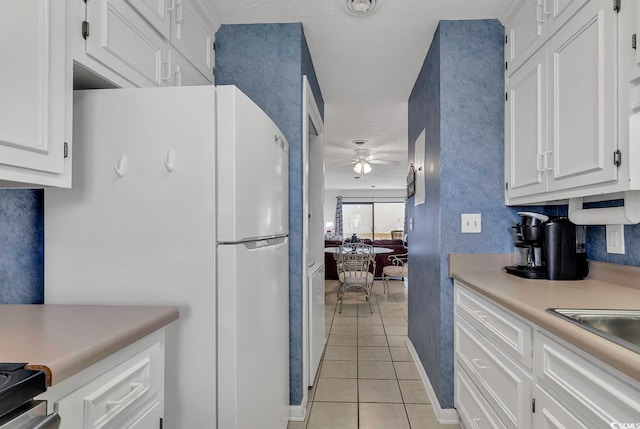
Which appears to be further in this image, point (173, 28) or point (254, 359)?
point (173, 28)

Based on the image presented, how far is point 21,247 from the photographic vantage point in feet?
3.99

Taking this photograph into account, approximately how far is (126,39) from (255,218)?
32.4 inches

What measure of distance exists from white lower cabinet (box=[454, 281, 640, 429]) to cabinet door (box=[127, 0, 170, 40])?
185 cm

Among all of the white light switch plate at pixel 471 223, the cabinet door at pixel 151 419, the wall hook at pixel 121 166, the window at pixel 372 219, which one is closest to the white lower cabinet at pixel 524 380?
the white light switch plate at pixel 471 223

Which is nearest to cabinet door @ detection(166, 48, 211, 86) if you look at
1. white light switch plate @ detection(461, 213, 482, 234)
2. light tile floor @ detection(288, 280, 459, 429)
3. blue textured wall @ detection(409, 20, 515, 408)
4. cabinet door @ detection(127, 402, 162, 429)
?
cabinet door @ detection(127, 402, 162, 429)

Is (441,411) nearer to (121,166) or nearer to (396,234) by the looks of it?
(121,166)

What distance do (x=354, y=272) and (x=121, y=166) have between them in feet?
13.4

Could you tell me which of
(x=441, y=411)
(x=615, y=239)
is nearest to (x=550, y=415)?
(x=615, y=239)

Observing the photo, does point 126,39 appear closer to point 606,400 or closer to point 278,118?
point 278,118

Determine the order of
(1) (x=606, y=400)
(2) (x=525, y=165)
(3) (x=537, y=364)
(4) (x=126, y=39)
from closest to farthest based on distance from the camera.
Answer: (1) (x=606, y=400) < (3) (x=537, y=364) < (4) (x=126, y=39) < (2) (x=525, y=165)

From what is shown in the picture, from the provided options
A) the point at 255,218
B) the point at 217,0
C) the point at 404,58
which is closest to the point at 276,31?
the point at 217,0

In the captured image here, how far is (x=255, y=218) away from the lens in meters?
1.40

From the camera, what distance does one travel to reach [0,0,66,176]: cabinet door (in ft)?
2.89

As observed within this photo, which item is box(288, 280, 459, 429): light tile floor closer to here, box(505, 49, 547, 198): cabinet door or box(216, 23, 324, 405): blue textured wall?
box(216, 23, 324, 405): blue textured wall
